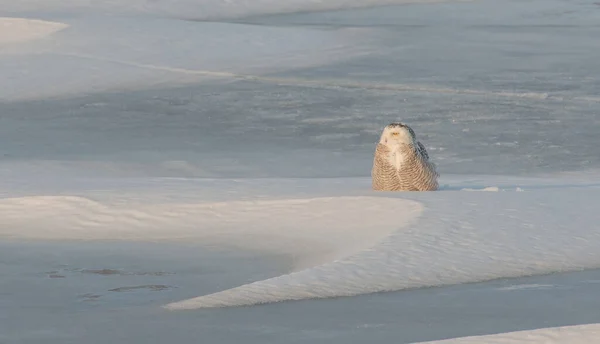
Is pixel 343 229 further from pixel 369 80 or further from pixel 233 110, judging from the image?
pixel 369 80

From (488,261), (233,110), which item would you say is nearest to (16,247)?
(488,261)

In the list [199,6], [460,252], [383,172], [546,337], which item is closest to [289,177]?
[383,172]

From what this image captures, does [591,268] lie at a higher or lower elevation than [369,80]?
lower

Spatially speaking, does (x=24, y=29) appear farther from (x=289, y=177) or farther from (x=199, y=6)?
(x=289, y=177)

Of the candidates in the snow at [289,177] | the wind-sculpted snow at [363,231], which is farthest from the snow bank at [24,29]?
the wind-sculpted snow at [363,231]

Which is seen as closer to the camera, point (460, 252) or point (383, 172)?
point (460, 252)

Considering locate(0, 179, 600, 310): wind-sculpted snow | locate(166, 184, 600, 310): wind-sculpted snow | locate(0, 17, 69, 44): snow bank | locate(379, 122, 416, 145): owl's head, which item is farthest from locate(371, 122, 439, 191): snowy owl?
locate(0, 17, 69, 44): snow bank

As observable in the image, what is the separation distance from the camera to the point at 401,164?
316 inches

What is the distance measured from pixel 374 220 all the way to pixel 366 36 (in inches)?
460

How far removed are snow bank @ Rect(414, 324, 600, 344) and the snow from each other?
1 centimetres

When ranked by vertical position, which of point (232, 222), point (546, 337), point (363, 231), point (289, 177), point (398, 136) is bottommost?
point (546, 337)

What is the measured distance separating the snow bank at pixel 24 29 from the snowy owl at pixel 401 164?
9.97 m

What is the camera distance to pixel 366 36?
18.7 m

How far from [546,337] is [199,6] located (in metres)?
18.0
